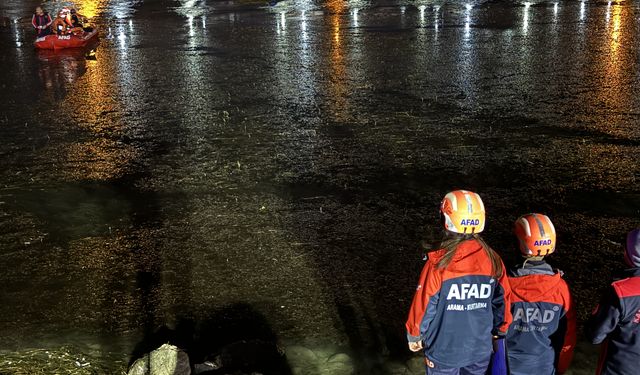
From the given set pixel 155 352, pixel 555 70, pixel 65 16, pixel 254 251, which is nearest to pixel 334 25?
pixel 65 16

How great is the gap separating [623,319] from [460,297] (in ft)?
2.72

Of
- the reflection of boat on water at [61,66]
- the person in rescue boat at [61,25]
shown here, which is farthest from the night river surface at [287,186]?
the person in rescue boat at [61,25]

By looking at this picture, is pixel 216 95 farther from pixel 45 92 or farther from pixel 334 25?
pixel 334 25

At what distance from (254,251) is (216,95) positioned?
7600mm

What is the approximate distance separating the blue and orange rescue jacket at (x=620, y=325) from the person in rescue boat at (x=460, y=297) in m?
0.47

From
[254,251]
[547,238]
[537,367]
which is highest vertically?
[547,238]

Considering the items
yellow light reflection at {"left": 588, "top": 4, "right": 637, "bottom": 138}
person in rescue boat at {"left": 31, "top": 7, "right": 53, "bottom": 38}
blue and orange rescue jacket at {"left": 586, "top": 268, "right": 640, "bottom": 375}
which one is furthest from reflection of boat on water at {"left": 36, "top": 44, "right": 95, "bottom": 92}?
blue and orange rescue jacket at {"left": 586, "top": 268, "right": 640, "bottom": 375}

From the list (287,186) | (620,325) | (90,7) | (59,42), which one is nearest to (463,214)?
(620,325)

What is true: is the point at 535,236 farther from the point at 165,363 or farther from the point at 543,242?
the point at 165,363

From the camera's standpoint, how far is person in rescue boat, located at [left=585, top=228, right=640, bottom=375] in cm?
352

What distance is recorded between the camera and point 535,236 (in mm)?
3758

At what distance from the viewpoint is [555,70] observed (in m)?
14.8

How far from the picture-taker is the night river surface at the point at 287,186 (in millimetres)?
5543

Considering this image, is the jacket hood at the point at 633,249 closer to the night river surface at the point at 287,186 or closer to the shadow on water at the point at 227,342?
the night river surface at the point at 287,186
